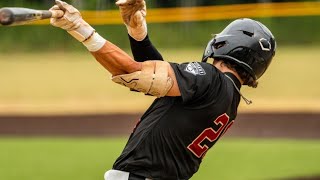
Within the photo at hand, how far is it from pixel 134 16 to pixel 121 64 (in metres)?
0.30

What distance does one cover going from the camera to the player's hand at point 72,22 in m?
2.81

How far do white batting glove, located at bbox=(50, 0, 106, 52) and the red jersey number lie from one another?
0.71 metres

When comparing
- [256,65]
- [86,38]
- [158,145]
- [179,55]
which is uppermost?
[86,38]

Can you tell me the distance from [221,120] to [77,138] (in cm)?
799

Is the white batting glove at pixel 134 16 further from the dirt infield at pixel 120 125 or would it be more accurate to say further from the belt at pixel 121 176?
the dirt infield at pixel 120 125

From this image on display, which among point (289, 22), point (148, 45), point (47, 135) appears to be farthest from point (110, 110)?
point (148, 45)

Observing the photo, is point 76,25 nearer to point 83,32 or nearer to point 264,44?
point 83,32

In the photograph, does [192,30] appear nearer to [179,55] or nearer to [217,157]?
[179,55]

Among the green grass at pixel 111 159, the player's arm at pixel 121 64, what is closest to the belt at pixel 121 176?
the player's arm at pixel 121 64

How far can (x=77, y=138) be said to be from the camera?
11219 mm

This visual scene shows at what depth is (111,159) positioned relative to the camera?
29.6 ft

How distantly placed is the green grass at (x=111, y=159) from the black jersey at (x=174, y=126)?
15.1ft

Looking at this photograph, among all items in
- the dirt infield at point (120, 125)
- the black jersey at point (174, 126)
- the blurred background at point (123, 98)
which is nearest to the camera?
the black jersey at point (174, 126)

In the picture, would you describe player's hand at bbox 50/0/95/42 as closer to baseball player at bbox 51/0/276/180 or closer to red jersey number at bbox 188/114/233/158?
baseball player at bbox 51/0/276/180
